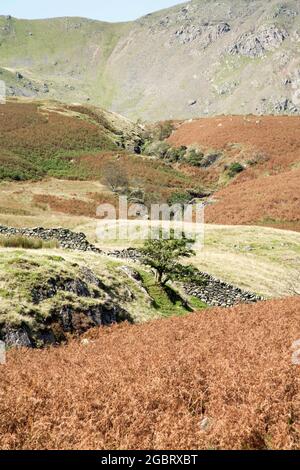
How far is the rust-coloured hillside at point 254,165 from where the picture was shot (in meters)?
60.6

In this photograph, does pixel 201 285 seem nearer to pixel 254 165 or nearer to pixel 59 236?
pixel 59 236

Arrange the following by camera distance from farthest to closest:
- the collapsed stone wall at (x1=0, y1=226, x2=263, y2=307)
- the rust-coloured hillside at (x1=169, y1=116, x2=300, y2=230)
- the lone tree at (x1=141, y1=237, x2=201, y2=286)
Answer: the rust-coloured hillside at (x1=169, y1=116, x2=300, y2=230)
the collapsed stone wall at (x1=0, y1=226, x2=263, y2=307)
the lone tree at (x1=141, y1=237, x2=201, y2=286)

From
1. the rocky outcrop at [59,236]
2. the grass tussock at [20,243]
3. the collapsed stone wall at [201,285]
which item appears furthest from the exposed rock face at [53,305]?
the rocky outcrop at [59,236]

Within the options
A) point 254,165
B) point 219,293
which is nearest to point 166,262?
point 219,293

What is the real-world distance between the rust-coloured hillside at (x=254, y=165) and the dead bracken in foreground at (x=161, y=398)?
49501 mm

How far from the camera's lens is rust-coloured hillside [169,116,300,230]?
60594mm

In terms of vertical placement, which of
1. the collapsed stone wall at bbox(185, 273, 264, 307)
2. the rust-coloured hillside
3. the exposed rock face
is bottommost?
the collapsed stone wall at bbox(185, 273, 264, 307)

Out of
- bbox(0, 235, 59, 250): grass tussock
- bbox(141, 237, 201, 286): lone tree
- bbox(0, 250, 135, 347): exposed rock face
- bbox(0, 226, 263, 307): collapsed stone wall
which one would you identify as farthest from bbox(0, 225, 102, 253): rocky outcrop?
bbox(0, 250, 135, 347): exposed rock face

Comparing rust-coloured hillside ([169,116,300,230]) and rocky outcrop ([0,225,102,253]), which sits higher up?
rust-coloured hillside ([169,116,300,230])

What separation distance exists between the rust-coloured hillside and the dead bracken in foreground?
162 ft

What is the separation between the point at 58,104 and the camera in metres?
114

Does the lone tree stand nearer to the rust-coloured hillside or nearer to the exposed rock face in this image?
the exposed rock face

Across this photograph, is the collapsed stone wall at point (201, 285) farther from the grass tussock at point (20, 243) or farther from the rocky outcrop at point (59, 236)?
the grass tussock at point (20, 243)
